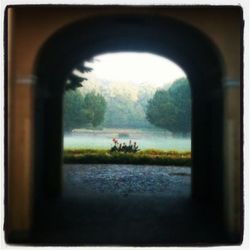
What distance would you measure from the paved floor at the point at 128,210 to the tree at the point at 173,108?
59 centimetres

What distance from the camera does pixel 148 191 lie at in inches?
242

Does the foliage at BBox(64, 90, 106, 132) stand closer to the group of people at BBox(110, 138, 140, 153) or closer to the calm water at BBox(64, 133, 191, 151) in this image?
the calm water at BBox(64, 133, 191, 151)

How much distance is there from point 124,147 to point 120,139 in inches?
4.9

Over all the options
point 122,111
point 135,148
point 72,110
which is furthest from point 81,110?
point 135,148

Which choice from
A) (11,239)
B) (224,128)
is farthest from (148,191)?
(11,239)

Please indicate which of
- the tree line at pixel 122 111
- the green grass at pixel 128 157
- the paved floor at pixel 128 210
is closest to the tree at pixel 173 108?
the tree line at pixel 122 111

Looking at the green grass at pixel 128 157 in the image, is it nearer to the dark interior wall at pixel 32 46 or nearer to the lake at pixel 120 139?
the lake at pixel 120 139

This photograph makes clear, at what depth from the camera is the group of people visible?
5.93 metres

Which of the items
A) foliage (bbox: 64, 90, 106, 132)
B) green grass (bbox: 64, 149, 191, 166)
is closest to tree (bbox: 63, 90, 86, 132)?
foliage (bbox: 64, 90, 106, 132)

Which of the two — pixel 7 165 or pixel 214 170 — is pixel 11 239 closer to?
pixel 7 165

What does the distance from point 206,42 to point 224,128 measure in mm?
1137

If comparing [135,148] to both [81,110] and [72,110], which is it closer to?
[81,110]

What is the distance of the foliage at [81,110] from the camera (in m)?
5.84

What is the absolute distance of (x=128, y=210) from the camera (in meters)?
5.97
